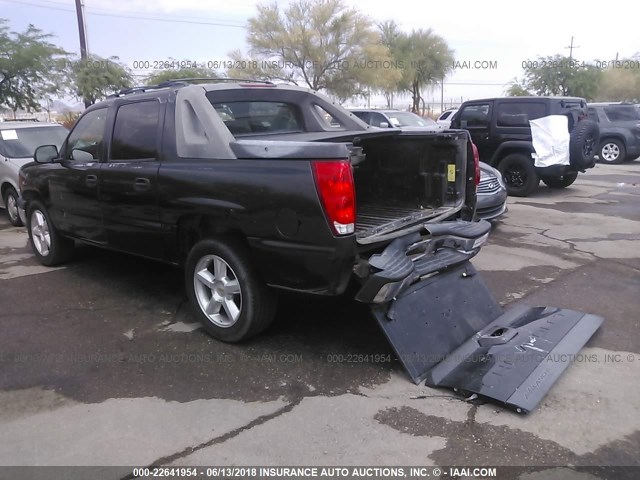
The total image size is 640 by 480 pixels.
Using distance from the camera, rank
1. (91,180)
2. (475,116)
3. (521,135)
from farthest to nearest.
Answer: (475,116) < (521,135) < (91,180)

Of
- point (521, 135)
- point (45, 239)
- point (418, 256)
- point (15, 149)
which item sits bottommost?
point (45, 239)

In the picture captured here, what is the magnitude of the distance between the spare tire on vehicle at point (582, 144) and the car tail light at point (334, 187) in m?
8.85

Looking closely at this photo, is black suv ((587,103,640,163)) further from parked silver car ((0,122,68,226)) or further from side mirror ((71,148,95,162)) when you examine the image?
side mirror ((71,148,95,162))

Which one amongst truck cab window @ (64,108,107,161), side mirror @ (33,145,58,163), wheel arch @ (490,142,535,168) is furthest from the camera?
wheel arch @ (490,142,535,168)

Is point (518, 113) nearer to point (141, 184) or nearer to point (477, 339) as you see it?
point (477, 339)

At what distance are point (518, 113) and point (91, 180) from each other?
9.07 meters

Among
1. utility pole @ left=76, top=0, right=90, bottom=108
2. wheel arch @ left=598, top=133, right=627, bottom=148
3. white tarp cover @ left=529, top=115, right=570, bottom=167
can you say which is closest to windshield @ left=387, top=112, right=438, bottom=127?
white tarp cover @ left=529, top=115, right=570, bottom=167

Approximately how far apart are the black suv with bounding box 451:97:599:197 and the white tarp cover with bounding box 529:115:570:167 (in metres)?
0.10

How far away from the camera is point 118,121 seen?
4855mm

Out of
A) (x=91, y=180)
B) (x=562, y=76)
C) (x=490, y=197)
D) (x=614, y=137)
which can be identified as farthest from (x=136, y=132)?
(x=562, y=76)

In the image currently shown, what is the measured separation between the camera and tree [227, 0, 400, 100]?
103 ft

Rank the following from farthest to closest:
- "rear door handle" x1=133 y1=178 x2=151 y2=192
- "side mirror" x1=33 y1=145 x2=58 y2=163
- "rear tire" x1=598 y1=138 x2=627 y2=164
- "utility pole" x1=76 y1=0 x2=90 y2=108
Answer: "utility pole" x1=76 y1=0 x2=90 y2=108 < "rear tire" x1=598 y1=138 x2=627 y2=164 < "side mirror" x1=33 y1=145 x2=58 y2=163 < "rear door handle" x1=133 y1=178 x2=151 y2=192

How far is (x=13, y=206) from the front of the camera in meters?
9.12

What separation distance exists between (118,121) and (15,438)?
2.81 meters
